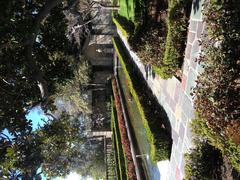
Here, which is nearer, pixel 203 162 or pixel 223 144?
pixel 223 144

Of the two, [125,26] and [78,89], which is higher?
[125,26]

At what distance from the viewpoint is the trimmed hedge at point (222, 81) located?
732 centimetres

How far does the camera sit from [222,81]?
7.64 metres

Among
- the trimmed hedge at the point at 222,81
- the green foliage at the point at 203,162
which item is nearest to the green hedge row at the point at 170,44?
the trimmed hedge at the point at 222,81

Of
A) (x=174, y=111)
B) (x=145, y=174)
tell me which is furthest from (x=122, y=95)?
(x=174, y=111)

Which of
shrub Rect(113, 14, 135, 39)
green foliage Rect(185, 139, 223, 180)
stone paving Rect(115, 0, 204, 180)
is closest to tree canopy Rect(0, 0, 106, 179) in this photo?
stone paving Rect(115, 0, 204, 180)

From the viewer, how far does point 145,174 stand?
56.3 feet

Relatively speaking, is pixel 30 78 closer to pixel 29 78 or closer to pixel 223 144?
pixel 29 78

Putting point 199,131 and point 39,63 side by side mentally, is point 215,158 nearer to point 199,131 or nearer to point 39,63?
point 199,131

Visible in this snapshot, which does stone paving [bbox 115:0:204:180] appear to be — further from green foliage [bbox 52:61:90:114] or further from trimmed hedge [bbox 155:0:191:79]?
green foliage [bbox 52:61:90:114]

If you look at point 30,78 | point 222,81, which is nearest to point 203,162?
point 222,81

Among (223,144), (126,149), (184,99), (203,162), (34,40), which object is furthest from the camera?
(126,149)

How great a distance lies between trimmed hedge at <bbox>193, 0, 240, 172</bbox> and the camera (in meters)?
7.32

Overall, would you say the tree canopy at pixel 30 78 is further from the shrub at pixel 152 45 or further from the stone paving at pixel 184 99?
the shrub at pixel 152 45
